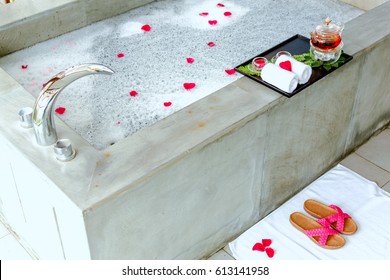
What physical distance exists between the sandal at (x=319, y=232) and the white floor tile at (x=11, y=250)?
1.23 metres

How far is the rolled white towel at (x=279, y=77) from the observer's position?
2275 mm

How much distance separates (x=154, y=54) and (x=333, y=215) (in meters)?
1.32

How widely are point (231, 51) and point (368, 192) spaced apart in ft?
3.51

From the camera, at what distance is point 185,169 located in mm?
2033

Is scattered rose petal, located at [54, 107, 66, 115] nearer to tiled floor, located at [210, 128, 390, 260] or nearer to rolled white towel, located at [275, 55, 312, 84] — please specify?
rolled white towel, located at [275, 55, 312, 84]

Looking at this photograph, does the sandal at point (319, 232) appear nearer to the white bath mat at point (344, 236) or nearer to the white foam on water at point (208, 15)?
the white bath mat at point (344, 236)

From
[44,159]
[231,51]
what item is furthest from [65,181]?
[231,51]

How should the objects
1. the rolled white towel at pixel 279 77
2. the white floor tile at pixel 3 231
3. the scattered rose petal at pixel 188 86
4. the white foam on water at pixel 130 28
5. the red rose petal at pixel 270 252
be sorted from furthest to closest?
the white foam on water at pixel 130 28 < the scattered rose petal at pixel 188 86 < the white floor tile at pixel 3 231 < the red rose petal at pixel 270 252 < the rolled white towel at pixel 279 77

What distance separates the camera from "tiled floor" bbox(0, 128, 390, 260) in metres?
2.47

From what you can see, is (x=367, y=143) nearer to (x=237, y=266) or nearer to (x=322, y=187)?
(x=322, y=187)

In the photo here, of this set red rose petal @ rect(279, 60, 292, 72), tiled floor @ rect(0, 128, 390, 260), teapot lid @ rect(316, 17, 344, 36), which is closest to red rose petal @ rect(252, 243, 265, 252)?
tiled floor @ rect(0, 128, 390, 260)

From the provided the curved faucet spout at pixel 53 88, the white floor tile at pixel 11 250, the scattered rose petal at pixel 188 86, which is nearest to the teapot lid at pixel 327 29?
the scattered rose petal at pixel 188 86

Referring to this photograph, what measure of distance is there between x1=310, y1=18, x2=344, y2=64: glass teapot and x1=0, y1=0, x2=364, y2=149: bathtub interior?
0.49 metres

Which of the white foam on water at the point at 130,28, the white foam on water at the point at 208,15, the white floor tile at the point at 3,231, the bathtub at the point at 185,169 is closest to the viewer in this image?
the bathtub at the point at 185,169
